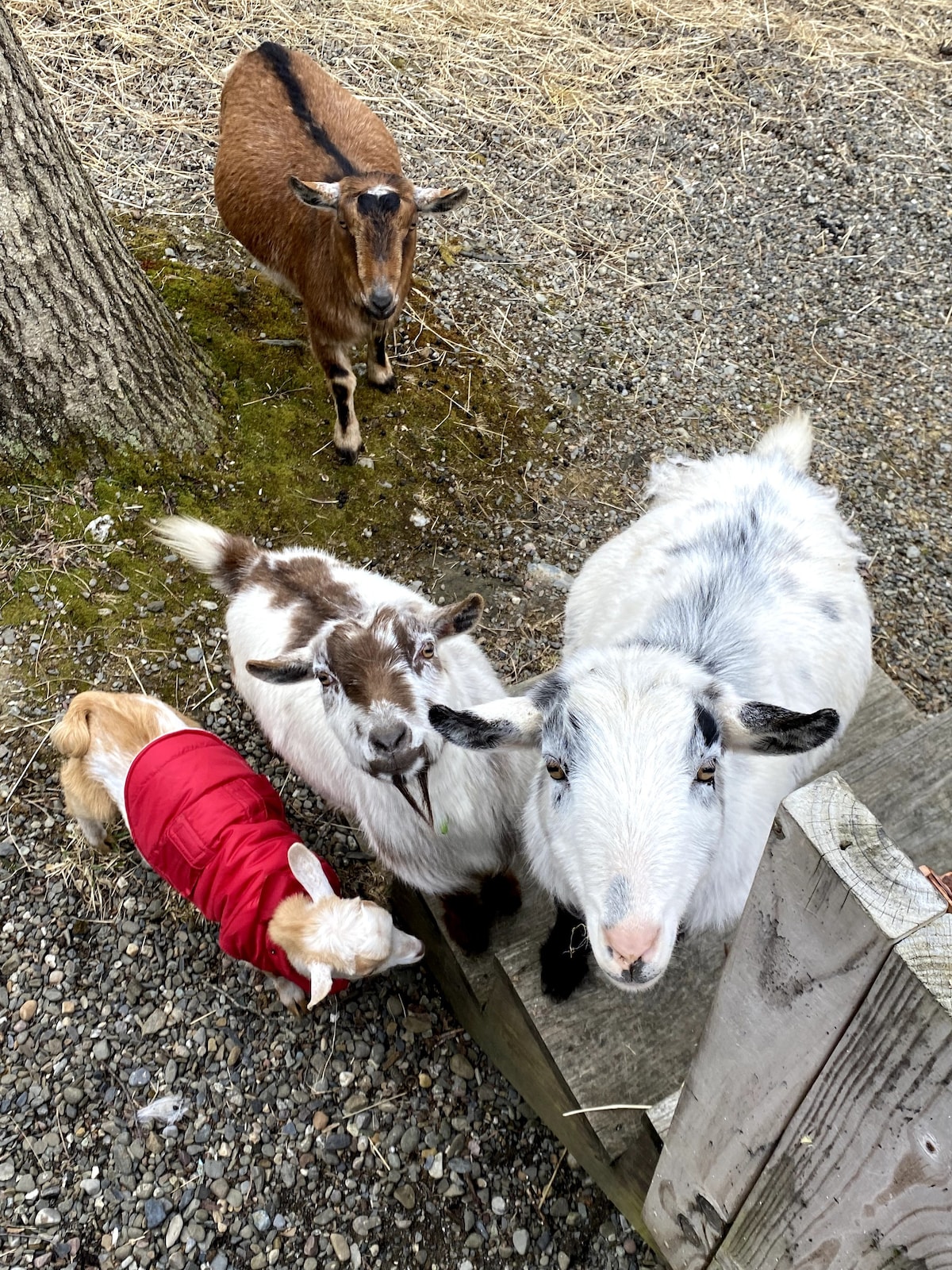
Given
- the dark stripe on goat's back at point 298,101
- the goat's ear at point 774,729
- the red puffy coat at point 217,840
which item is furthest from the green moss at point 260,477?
the goat's ear at point 774,729

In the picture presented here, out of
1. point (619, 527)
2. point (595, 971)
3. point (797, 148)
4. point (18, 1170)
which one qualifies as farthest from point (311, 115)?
point (18, 1170)

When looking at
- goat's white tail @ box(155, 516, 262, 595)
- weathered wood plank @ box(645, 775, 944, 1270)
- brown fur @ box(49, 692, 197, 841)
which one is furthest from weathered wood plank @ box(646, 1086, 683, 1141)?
goat's white tail @ box(155, 516, 262, 595)

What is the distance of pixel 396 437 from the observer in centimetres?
436

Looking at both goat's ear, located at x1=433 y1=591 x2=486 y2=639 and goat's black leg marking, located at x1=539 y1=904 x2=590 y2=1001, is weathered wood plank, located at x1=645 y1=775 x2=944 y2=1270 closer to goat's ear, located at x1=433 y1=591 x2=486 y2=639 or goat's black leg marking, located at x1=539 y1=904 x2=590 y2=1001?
goat's black leg marking, located at x1=539 y1=904 x2=590 y2=1001

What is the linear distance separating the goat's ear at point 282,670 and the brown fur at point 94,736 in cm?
82

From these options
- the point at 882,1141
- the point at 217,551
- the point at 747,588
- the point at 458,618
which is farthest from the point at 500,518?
the point at 882,1141

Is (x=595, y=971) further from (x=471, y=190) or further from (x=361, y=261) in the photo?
(x=471, y=190)

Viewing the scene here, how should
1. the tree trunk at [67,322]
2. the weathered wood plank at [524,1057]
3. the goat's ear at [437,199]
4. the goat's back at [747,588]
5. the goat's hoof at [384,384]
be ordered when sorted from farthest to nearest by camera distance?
the goat's hoof at [384,384] < the goat's ear at [437,199] < the tree trunk at [67,322] < the goat's back at [747,588] < the weathered wood plank at [524,1057]

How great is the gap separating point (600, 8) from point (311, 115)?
13.2 ft

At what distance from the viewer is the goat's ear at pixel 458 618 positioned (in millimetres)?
2586

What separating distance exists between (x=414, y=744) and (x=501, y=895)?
77 centimetres

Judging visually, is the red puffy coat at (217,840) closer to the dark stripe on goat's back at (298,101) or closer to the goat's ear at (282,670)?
the goat's ear at (282,670)

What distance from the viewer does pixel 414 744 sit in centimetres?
235

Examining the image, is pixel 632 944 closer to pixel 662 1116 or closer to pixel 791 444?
pixel 662 1116
